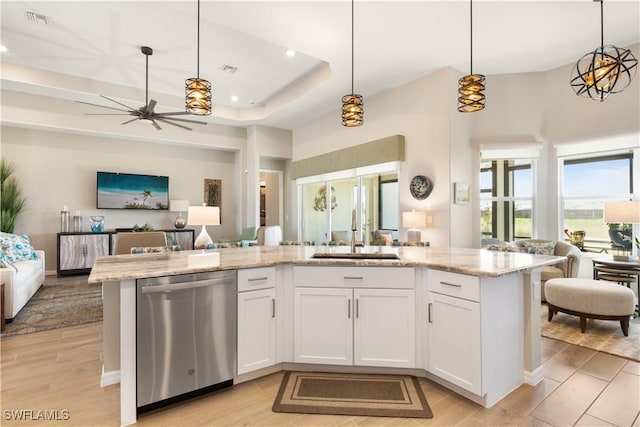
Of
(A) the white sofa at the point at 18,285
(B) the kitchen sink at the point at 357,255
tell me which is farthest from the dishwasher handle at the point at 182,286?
(A) the white sofa at the point at 18,285

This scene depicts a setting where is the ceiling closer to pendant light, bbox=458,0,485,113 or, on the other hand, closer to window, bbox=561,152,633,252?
pendant light, bbox=458,0,485,113

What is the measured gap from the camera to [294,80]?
5723 mm

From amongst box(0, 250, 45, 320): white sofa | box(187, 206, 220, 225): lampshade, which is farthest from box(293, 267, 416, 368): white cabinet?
box(0, 250, 45, 320): white sofa

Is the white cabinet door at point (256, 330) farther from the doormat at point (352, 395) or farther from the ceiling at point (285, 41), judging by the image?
the ceiling at point (285, 41)

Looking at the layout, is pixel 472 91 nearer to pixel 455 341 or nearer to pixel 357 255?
pixel 357 255

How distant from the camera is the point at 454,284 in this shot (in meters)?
2.10

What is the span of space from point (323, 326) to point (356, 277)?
0.45 metres

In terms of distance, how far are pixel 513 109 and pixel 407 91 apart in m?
1.70

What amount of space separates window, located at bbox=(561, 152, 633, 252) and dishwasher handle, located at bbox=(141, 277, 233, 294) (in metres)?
5.43

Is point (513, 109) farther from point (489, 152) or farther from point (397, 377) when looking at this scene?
point (397, 377)

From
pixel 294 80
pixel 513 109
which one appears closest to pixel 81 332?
pixel 294 80

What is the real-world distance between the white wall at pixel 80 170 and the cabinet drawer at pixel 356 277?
6145 millimetres

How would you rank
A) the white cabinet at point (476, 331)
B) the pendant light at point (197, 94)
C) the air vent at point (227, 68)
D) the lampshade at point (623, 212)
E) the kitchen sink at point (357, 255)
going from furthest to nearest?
the air vent at point (227, 68) → the lampshade at point (623, 212) → the pendant light at point (197, 94) → the kitchen sink at point (357, 255) → the white cabinet at point (476, 331)

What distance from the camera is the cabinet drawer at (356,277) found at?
2293mm
